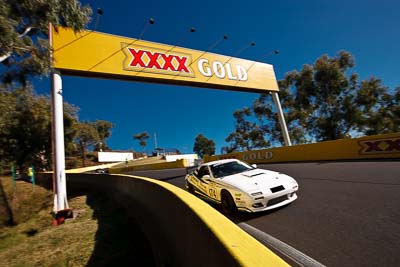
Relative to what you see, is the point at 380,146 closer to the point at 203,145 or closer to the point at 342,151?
the point at 342,151

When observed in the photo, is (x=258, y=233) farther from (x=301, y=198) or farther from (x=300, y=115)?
(x=300, y=115)

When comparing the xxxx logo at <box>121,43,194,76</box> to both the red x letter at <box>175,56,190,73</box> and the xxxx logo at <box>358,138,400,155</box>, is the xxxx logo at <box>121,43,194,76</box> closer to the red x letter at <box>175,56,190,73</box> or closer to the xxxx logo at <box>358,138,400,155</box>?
the red x letter at <box>175,56,190,73</box>

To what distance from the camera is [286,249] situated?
3.30 m

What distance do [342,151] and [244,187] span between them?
35.0ft

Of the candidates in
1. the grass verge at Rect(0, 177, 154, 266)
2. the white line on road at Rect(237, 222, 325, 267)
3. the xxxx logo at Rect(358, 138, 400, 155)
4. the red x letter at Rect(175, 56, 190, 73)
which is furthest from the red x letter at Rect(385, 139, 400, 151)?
the grass verge at Rect(0, 177, 154, 266)

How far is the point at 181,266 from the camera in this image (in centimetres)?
316

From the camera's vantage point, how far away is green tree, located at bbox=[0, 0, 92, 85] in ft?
19.6

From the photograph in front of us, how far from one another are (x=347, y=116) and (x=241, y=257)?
102 ft

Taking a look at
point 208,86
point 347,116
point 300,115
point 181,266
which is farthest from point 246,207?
point 300,115

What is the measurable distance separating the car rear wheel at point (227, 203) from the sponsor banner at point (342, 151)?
9.48 metres

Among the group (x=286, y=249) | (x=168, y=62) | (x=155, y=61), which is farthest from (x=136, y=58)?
(x=286, y=249)

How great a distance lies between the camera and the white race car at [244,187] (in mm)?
4773

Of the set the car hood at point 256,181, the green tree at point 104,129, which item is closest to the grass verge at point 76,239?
the car hood at point 256,181

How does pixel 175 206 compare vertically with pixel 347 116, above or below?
below
